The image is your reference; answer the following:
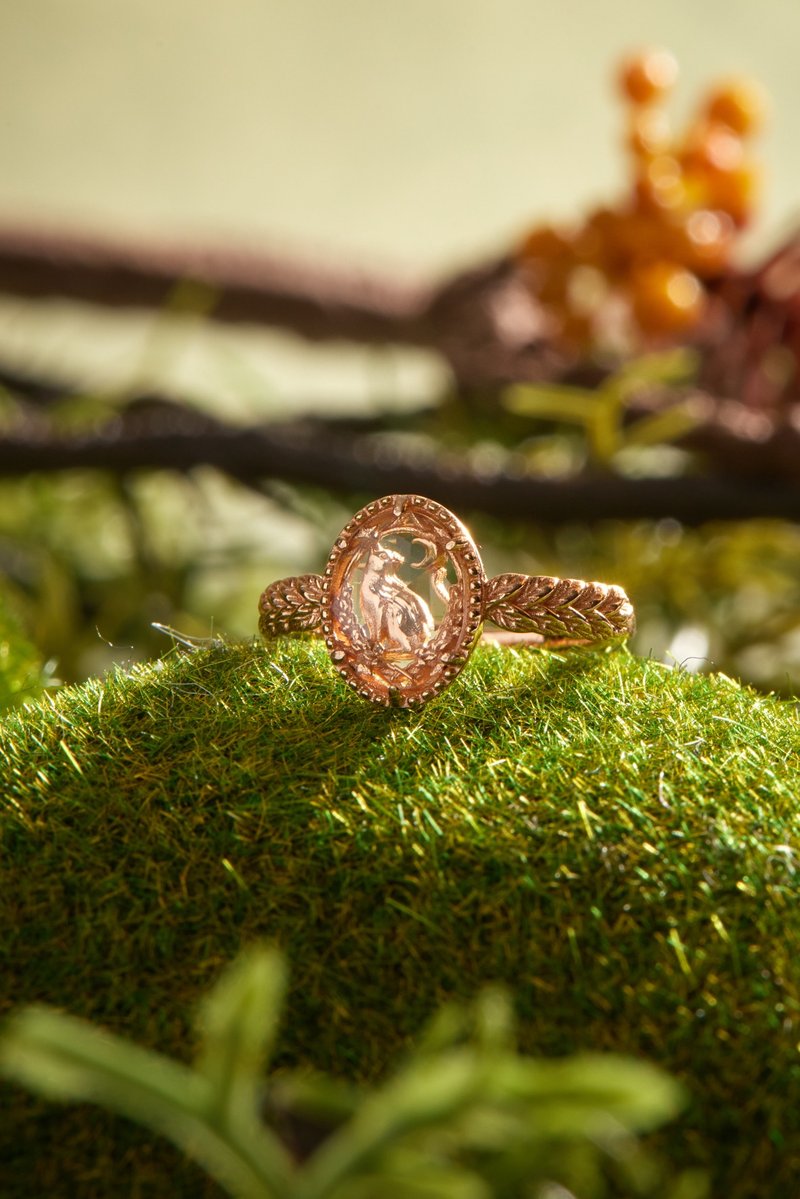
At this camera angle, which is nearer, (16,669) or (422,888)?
(422,888)

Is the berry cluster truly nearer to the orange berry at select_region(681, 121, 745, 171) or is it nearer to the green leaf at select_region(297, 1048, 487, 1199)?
the orange berry at select_region(681, 121, 745, 171)

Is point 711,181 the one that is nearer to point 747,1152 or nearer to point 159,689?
point 159,689

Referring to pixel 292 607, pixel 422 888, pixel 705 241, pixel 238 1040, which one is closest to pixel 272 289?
pixel 705 241

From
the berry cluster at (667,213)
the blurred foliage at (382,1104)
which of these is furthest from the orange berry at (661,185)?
the blurred foliage at (382,1104)

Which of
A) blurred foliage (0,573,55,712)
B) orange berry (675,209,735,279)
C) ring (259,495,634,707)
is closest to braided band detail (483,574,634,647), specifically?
ring (259,495,634,707)

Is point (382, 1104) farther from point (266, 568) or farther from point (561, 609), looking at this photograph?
point (266, 568)
